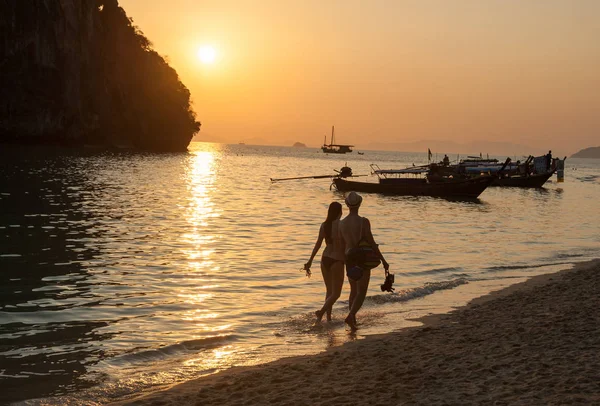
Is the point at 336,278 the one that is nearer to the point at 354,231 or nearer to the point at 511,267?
the point at 354,231

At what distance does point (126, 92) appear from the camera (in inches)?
5157

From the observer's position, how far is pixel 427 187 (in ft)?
175

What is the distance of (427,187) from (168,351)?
45.2 meters

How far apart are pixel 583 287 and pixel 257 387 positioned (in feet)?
28.4

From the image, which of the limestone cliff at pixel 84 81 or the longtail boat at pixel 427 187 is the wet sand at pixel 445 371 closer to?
the longtail boat at pixel 427 187

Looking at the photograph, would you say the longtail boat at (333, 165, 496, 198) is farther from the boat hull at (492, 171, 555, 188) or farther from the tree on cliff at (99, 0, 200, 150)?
the tree on cliff at (99, 0, 200, 150)

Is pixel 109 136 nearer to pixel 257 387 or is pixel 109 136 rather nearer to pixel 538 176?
pixel 538 176

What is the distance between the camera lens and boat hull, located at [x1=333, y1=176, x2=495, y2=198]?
5250cm

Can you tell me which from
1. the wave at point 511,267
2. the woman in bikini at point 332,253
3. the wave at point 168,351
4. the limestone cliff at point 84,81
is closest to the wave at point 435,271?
the wave at point 511,267

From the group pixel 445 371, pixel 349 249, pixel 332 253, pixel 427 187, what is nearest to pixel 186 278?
pixel 332 253

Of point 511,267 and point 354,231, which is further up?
point 354,231

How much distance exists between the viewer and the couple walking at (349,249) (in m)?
10.0

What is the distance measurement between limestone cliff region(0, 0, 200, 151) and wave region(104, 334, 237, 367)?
89443mm

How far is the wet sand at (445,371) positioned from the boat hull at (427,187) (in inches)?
1668
